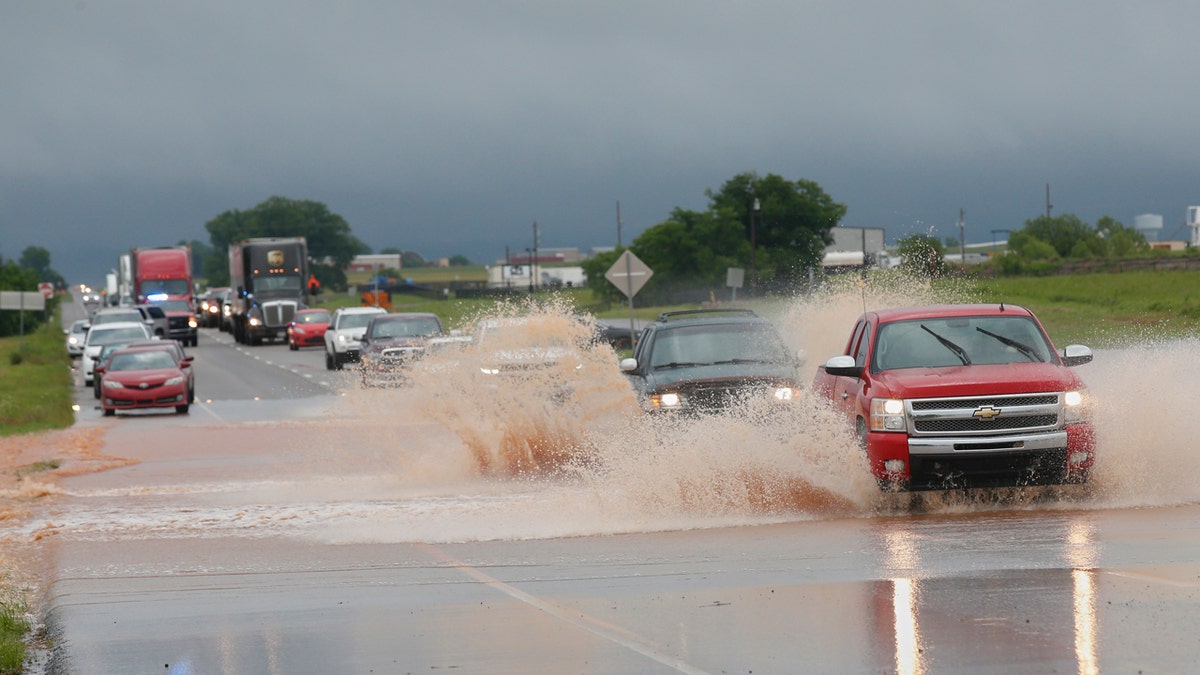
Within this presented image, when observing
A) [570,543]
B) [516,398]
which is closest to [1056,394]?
[570,543]

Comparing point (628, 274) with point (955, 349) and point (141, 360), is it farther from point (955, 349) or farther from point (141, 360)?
point (955, 349)

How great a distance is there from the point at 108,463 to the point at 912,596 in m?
14.8

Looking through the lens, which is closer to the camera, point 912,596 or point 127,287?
point 912,596

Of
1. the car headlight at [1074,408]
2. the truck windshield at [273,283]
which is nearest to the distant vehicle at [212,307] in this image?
the truck windshield at [273,283]

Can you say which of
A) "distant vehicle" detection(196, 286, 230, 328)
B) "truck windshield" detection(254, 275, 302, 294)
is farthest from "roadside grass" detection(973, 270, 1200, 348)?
"distant vehicle" detection(196, 286, 230, 328)

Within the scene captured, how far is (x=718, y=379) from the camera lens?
16.5m

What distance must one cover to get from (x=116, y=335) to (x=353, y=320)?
699 centimetres

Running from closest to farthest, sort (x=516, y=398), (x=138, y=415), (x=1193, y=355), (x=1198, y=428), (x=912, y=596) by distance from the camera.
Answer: (x=912, y=596), (x=1198, y=428), (x=1193, y=355), (x=516, y=398), (x=138, y=415)

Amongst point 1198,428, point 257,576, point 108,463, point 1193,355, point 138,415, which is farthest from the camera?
point 138,415

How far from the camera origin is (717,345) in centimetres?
1781

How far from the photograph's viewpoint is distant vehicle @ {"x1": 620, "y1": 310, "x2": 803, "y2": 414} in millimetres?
16422

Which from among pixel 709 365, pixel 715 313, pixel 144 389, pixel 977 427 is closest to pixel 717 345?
pixel 709 365

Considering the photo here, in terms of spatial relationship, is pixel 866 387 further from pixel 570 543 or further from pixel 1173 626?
pixel 1173 626

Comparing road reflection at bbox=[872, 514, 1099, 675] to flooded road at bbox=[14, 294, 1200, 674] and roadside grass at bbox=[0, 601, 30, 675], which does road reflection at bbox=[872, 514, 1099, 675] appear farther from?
roadside grass at bbox=[0, 601, 30, 675]
